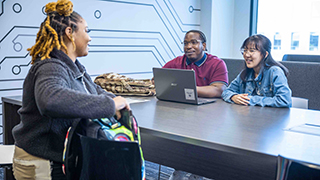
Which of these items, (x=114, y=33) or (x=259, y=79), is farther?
(x=114, y=33)

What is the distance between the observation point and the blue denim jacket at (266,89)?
2000 millimetres

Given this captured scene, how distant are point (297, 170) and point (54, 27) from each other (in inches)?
40.9

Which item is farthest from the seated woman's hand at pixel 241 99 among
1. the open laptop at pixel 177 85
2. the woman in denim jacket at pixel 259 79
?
the open laptop at pixel 177 85

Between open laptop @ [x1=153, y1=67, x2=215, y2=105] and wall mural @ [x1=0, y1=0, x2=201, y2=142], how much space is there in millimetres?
1664

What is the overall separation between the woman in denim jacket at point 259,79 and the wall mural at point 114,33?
1993 mm

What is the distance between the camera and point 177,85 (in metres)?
2.10

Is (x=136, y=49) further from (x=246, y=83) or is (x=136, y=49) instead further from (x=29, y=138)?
(x=29, y=138)

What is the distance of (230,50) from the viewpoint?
5637 mm

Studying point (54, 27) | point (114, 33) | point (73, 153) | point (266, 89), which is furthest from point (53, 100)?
point (114, 33)

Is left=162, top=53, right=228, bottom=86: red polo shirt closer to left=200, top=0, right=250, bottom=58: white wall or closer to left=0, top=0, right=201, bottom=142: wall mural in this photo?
left=0, top=0, right=201, bottom=142: wall mural

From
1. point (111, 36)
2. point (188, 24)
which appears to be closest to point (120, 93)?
point (111, 36)

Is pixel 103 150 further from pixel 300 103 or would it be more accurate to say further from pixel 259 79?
pixel 300 103

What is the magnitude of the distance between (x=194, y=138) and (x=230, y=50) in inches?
177

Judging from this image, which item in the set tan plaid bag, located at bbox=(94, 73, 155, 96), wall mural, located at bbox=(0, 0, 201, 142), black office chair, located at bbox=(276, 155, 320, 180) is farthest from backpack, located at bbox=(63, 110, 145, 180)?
wall mural, located at bbox=(0, 0, 201, 142)
